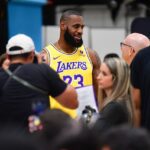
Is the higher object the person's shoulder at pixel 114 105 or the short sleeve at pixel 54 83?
the short sleeve at pixel 54 83

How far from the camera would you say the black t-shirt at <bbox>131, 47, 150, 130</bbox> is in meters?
5.57

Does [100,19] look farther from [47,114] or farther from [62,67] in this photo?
[47,114]

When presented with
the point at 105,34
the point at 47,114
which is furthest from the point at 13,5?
the point at 47,114

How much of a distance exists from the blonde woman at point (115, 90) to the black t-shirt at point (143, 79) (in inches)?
10.1

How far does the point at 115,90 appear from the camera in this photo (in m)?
5.35

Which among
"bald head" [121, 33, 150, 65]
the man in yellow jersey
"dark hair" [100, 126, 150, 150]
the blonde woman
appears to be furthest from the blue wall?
"dark hair" [100, 126, 150, 150]

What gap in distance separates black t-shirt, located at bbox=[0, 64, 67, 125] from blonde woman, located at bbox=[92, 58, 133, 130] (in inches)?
16.0

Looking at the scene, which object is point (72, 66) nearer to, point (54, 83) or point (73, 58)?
point (73, 58)

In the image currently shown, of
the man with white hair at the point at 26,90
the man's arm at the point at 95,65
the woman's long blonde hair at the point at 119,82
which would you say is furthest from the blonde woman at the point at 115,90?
the man's arm at the point at 95,65

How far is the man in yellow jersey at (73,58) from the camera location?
705 cm

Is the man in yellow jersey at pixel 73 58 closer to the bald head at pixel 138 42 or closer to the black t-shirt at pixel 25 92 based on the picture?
the bald head at pixel 138 42

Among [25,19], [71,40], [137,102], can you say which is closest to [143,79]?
[137,102]

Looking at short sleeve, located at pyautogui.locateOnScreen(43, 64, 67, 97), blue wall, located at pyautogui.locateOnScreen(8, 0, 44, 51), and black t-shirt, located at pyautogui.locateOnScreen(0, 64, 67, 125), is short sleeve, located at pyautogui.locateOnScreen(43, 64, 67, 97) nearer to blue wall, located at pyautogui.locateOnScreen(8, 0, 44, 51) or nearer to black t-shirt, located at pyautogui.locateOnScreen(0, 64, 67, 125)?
black t-shirt, located at pyautogui.locateOnScreen(0, 64, 67, 125)

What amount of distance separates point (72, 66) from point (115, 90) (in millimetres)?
1850
